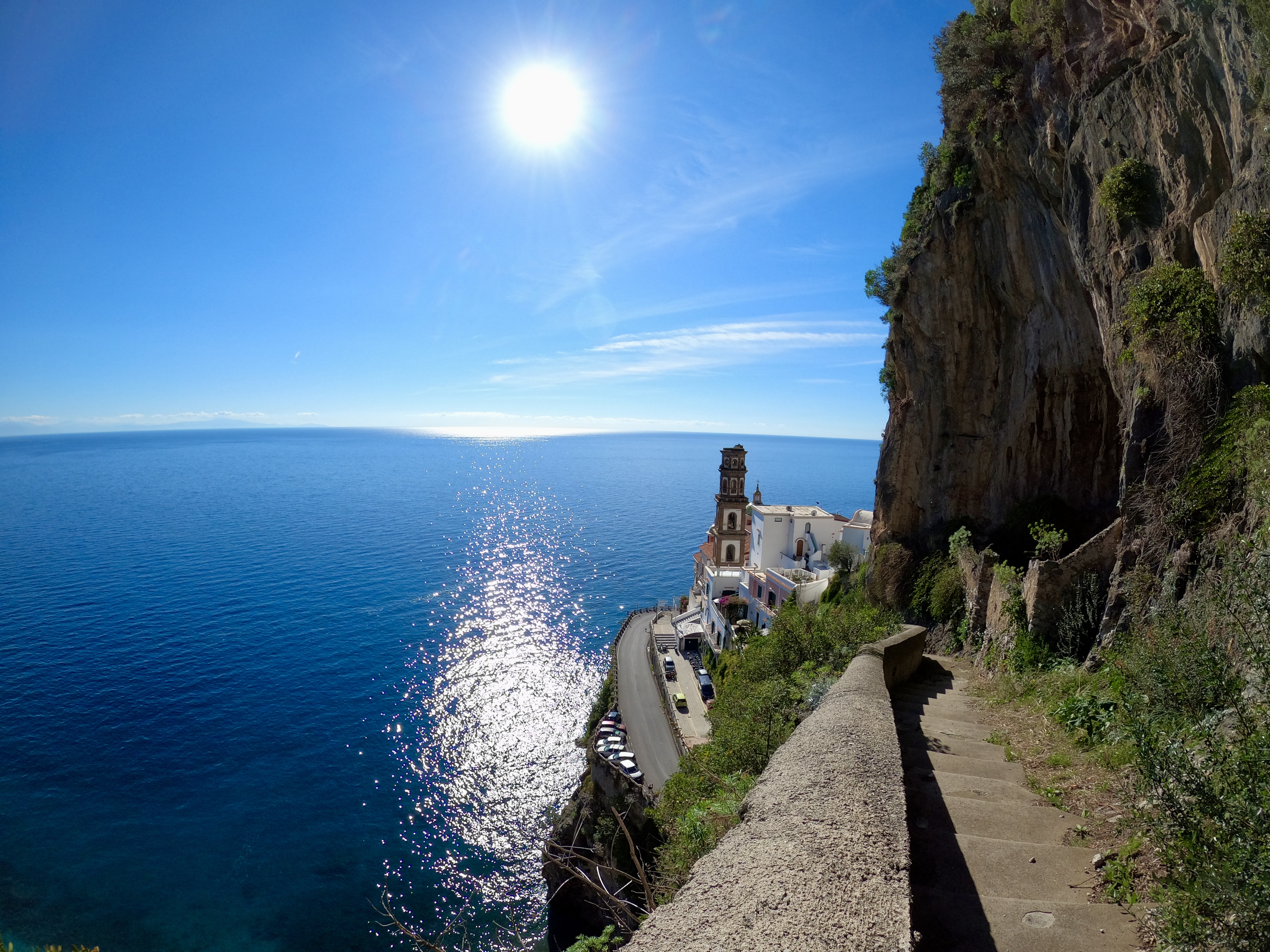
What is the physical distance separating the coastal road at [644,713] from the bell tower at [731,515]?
8566mm

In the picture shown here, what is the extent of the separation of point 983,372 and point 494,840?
87.3ft

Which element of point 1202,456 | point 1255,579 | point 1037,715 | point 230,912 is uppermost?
point 1202,456

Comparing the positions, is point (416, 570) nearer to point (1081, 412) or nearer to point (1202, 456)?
point (1081, 412)

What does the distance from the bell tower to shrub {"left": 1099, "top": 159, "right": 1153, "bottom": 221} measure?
121 ft

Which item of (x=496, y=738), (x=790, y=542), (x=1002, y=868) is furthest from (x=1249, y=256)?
(x=790, y=542)

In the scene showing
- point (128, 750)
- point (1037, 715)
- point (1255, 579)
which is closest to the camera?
point (1255, 579)

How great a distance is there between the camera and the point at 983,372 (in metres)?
20.0

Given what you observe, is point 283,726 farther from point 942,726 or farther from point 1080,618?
point 1080,618

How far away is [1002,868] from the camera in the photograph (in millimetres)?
4773

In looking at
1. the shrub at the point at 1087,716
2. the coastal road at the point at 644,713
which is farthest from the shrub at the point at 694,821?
the coastal road at the point at 644,713

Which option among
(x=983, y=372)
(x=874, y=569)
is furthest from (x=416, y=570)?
(x=983, y=372)

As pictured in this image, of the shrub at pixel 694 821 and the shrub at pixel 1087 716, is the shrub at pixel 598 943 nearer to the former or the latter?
the shrub at pixel 694 821

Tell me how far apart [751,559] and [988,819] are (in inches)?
1702

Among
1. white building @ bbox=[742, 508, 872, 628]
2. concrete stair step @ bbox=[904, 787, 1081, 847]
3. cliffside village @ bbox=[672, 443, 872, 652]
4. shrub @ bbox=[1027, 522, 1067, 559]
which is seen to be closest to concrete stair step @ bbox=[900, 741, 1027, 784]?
concrete stair step @ bbox=[904, 787, 1081, 847]
